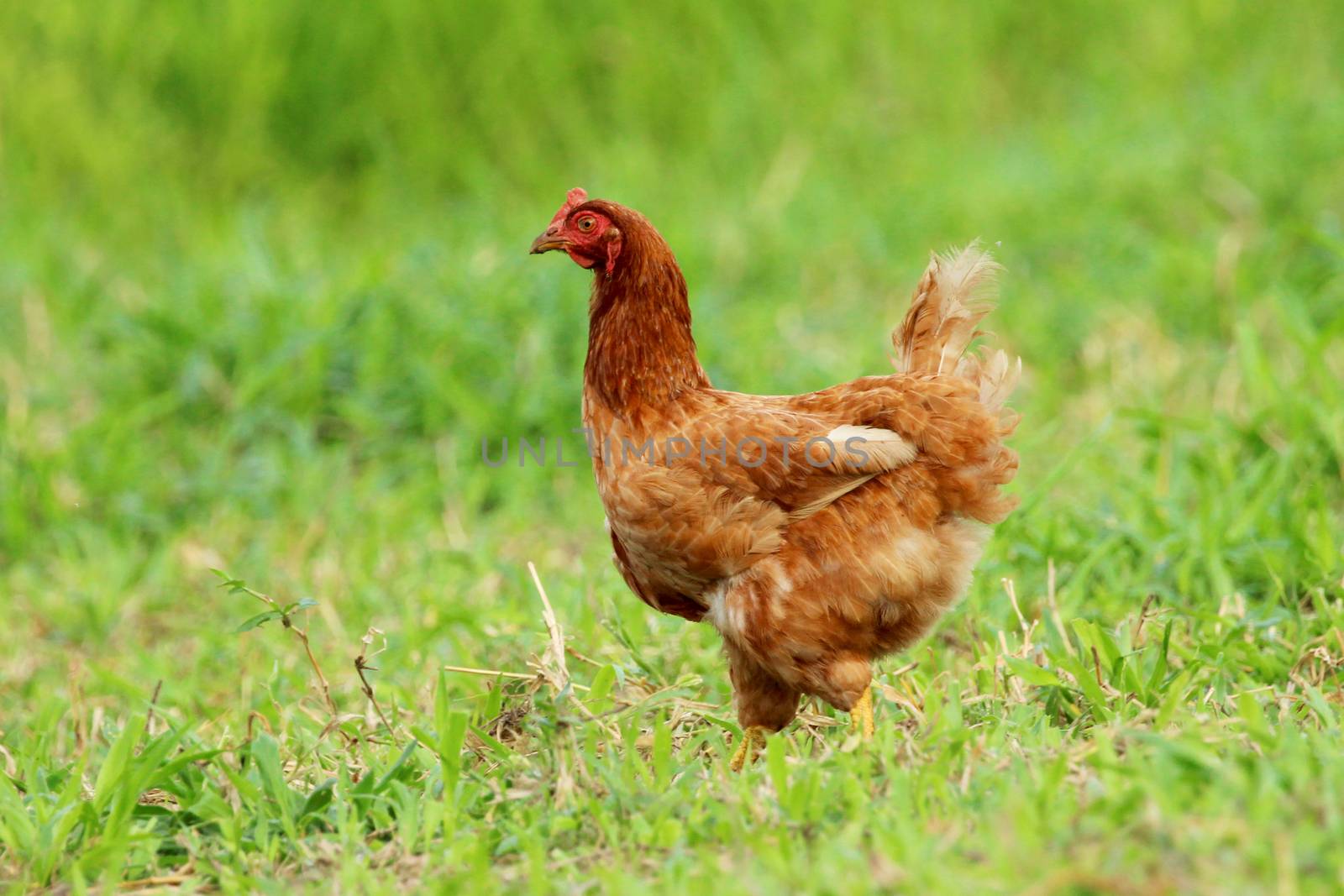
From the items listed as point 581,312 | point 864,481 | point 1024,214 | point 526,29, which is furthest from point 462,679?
point 526,29

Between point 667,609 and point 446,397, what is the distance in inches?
98.5

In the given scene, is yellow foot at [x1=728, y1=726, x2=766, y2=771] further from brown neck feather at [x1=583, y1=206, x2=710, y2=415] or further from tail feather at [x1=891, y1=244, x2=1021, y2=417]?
tail feather at [x1=891, y1=244, x2=1021, y2=417]

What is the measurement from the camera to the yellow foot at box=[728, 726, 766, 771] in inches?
128

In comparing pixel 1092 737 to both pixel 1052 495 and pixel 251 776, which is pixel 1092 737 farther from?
pixel 1052 495

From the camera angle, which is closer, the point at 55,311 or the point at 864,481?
the point at 864,481

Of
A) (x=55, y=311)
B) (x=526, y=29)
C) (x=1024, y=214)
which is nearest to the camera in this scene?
(x=55, y=311)

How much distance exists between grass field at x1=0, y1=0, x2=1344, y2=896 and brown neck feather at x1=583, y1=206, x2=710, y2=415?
2.28 ft

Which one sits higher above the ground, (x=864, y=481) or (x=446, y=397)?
(x=446, y=397)

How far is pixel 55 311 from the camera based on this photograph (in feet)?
22.0

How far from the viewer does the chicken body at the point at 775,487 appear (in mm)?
3252

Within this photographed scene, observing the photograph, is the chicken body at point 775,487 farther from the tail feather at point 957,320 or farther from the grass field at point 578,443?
the grass field at point 578,443

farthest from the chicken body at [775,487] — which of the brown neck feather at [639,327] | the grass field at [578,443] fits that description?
the grass field at [578,443]

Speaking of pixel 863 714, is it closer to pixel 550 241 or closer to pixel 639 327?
pixel 639 327

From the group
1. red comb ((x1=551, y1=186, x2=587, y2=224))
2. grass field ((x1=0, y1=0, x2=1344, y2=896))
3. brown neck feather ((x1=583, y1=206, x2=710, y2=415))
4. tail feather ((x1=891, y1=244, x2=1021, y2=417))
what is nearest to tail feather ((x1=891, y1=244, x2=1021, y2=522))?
tail feather ((x1=891, y1=244, x2=1021, y2=417))
